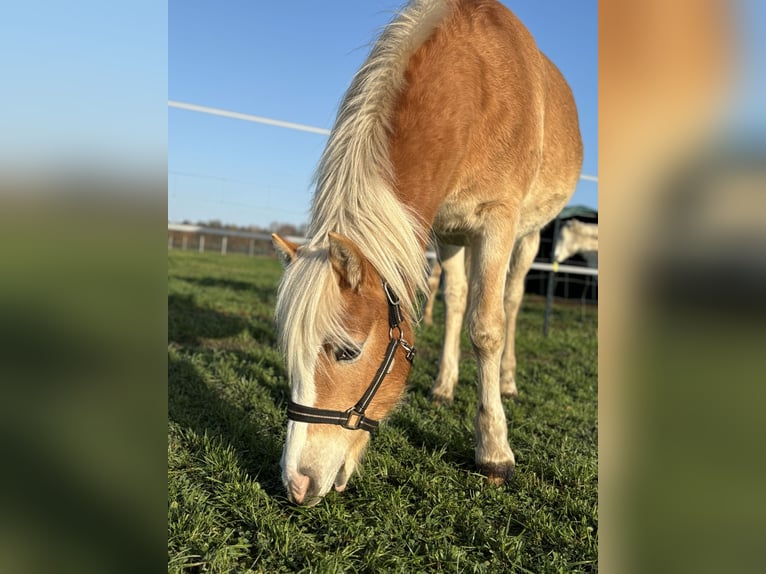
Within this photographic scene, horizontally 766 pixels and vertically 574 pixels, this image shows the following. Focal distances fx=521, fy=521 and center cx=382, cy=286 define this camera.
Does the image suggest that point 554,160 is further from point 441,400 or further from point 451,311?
point 441,400

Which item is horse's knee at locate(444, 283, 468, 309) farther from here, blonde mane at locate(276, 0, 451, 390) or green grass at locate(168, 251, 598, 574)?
blonde mane at locate(276, 0, 451, 390)

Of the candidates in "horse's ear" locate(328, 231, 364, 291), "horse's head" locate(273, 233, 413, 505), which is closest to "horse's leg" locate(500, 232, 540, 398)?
"horse's head" locate(273, 233, 413, 505)

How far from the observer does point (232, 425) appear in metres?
2.95

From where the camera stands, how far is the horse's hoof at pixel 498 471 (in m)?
2.54

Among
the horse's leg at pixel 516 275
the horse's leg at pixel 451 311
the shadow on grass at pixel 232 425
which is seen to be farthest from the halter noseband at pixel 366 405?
the horse's leg at pixel 516 275

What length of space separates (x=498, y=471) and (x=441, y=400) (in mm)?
1292

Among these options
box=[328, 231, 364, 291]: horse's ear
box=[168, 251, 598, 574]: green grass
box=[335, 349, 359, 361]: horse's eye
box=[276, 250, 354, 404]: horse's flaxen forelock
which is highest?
box=[328, 231, 364, 291]: horse's ear

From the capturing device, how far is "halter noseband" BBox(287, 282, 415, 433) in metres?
1.96

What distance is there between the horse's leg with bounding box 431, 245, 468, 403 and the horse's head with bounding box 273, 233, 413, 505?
6.30ft

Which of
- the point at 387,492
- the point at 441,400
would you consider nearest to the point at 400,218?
the point at 387,492
